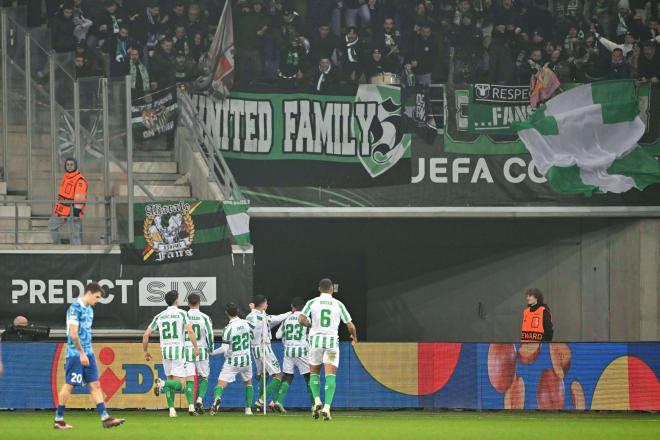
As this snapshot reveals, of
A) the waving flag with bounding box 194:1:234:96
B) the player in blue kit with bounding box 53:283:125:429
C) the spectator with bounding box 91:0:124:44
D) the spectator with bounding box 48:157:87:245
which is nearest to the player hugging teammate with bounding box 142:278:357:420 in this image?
A: the player in blue kit with bounding box 53:283:125:429

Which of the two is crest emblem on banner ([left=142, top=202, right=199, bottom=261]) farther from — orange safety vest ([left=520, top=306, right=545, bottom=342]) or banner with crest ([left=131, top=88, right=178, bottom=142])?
orange safety vest ([left=520, top=306, right=545, bottom=342])

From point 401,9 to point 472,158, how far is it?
4.21m

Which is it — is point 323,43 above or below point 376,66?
above

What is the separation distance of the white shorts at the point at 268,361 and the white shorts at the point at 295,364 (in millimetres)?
140

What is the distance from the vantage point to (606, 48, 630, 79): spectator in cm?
2645

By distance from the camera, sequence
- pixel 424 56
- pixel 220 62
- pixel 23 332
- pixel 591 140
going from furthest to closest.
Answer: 1. pixel 424 56
2. pixel 591 140
3. pixel 220 62
4. pixel 23 332

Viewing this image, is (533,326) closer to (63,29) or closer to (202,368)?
(202,368)

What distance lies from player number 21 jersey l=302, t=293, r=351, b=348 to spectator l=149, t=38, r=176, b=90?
31.7 ft

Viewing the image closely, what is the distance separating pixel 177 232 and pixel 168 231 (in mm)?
159

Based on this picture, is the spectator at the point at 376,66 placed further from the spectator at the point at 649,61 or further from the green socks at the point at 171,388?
the green socks at the point at 171,388

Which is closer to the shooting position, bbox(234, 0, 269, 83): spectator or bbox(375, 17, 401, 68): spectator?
bbox(234, 0, 269, 83): spectator

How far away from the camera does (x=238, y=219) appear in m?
Result: 22.3

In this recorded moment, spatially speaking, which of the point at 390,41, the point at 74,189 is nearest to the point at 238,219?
the point at 74,189

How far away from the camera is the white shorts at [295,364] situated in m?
19.5
